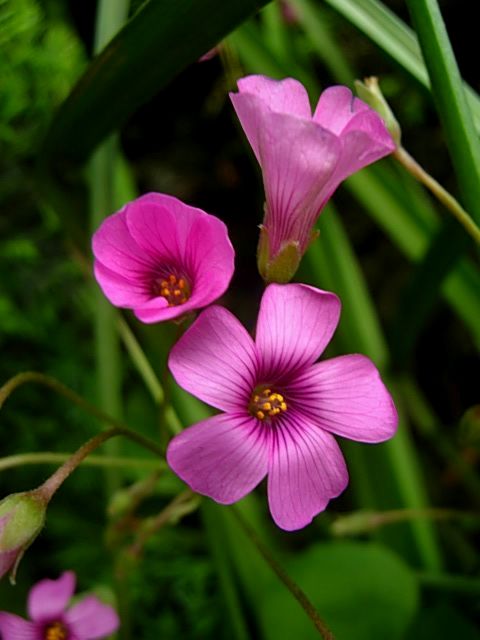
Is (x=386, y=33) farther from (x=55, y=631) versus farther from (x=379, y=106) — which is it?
(x=55, y=631)

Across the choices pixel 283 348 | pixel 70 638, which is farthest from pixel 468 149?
pixel 70 638

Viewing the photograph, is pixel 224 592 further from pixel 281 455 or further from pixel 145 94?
pixel 145 94

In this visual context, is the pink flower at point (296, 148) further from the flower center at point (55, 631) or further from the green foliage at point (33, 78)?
the green foliage at point (33, 78)

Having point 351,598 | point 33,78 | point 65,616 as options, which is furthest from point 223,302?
point 65,616

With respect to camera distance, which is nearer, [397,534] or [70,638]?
[70,638]

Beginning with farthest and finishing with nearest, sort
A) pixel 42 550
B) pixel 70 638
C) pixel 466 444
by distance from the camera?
pixel 42 550
pixel 466 444
pixel 70 638

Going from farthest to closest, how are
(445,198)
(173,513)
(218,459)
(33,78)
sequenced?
(33,78)
(173,513)
(445,198)
(218,459)
